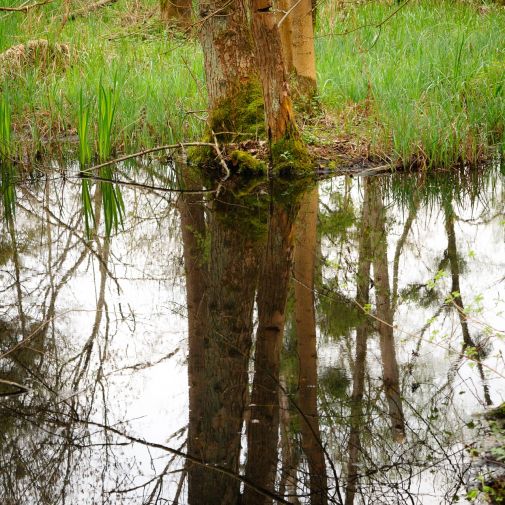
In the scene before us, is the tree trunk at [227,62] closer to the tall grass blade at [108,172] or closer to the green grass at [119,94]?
the green grass at [119,94]

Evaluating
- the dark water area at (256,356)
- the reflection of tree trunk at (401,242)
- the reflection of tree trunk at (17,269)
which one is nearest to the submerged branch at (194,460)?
the dark water area at (256,356)

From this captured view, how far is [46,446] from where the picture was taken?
2764mm

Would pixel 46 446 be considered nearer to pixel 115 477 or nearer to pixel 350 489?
pixel 115 477

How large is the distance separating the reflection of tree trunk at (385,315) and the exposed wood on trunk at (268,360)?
404 millimetres

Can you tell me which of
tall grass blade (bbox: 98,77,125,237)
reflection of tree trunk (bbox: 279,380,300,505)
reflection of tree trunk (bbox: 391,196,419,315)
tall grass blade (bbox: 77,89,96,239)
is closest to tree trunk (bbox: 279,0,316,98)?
tall grass blade (bbox: 98,77,125,237)

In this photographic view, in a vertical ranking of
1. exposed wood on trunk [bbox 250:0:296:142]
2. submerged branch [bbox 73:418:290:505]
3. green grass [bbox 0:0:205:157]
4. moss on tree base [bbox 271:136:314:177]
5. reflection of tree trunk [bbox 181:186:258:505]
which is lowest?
submerged branch [bbox 73:418:290:505]

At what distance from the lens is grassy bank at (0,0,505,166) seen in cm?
731

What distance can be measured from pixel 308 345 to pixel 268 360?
0.25 meters

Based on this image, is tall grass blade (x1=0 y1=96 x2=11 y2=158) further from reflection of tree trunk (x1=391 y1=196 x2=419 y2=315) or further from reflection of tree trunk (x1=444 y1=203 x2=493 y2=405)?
reflection of tree trunk (x1=444 y1=203 x2=493 y2=405)

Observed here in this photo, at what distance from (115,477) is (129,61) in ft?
28.8

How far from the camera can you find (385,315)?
3957mm

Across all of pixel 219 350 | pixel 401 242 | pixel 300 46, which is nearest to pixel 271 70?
pixel 300 46

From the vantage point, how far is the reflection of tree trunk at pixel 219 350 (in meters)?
2.59

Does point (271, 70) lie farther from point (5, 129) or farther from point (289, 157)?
point (5, 129)
